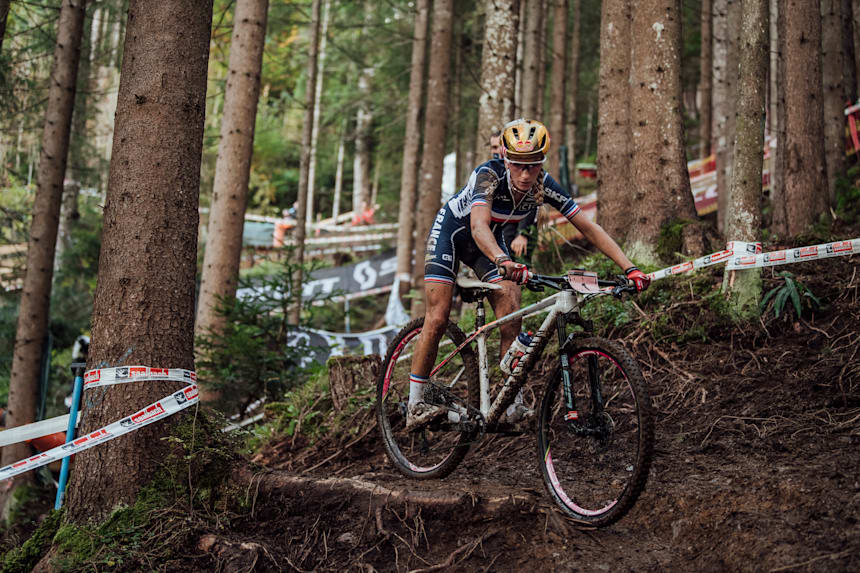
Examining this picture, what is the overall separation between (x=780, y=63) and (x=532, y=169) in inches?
222

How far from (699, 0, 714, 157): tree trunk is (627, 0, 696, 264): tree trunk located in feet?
39.8

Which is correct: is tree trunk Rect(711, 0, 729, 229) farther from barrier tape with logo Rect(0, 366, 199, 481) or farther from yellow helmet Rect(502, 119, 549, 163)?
barrier tape with logo Rect(0, 366, 199, 481)

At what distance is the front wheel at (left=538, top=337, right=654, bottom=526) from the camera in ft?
13.0

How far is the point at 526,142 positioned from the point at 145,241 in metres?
2.50

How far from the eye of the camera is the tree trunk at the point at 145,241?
15.2ft

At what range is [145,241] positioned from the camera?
4.73 meters

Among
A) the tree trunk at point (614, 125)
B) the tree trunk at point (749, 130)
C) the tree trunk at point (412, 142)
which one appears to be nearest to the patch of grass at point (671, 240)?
the tree trunk at point (749, 130)

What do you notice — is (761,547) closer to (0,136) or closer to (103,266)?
(103,266)

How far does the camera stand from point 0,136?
52.7ft

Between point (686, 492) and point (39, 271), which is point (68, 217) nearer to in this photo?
point (39, 271)

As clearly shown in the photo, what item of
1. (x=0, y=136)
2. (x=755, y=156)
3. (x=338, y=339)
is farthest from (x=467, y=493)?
(x=0, y=136)

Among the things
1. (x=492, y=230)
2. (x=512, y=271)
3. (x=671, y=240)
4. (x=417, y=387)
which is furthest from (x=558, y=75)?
(x=512, y=271)

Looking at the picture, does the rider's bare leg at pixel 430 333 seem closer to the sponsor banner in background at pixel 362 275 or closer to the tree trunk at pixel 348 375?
the tree trunk at pixel 348 375

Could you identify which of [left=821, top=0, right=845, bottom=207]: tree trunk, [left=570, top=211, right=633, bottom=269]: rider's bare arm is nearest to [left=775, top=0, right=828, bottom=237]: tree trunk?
[left=821, top=0, right=845, bottom=207]: tree trunk
